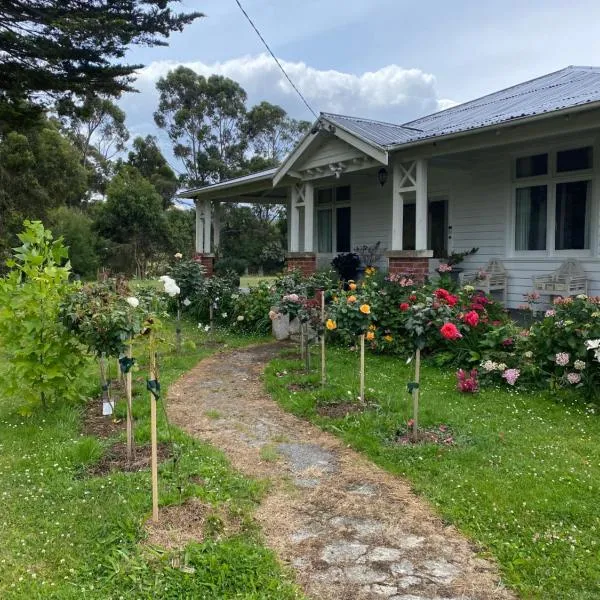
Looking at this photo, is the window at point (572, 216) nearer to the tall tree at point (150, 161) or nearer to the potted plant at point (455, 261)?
the potted plant at point (455, 261)

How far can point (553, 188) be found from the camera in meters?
8.10

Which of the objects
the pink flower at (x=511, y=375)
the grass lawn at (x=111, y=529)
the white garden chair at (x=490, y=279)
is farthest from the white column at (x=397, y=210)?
the grass lawn at (x=111, y=529)

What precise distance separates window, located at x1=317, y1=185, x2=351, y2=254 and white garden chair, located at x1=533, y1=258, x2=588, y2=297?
5.18 m

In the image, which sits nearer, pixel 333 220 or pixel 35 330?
pixel 35 330

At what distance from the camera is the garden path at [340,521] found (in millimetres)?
2500

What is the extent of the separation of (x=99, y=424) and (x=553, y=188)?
698cm

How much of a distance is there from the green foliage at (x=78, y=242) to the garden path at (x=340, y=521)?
69.9 ft

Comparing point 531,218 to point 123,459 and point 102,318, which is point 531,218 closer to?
point 102,318

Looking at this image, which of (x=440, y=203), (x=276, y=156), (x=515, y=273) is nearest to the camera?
(x=515, y=273)

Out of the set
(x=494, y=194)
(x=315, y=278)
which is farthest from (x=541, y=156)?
(x=315, y=278)

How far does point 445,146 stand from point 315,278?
2.77m

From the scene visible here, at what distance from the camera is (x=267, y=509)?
10.6ft

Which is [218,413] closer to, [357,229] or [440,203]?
[440,203]

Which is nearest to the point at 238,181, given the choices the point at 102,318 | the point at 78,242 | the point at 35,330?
the point at 35,330
